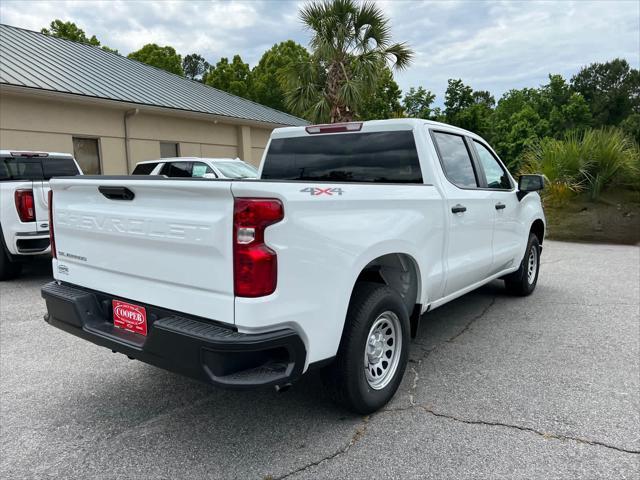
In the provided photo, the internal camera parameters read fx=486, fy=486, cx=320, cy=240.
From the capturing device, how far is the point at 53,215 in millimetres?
3311

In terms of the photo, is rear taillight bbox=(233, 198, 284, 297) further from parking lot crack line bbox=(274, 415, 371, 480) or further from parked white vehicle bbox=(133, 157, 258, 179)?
parked white vehicle bbox=(133, 157, 258, 179)

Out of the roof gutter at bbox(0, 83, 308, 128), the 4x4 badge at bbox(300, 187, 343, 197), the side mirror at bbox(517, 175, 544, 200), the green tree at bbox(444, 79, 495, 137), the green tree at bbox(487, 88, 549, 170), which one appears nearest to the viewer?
the 4x4 badge at bbox(300, 187, 343, 197)

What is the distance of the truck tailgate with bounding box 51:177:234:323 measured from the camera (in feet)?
7.71

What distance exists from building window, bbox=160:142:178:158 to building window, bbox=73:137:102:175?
2.25 m

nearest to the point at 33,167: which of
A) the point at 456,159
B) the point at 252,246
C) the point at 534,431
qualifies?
the point at 456,159

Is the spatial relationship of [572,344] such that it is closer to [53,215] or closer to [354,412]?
[354,412]

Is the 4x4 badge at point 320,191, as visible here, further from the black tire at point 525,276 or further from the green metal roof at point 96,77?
the green metal roof at point 96,77

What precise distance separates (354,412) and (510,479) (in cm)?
96

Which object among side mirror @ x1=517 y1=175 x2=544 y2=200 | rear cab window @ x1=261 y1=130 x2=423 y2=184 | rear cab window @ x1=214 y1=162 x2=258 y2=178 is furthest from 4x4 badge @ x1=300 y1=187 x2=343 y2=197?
rear cab window @ x1=214 y1=162 x2=258 y2=178

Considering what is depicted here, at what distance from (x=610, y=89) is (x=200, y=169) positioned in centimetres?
6118

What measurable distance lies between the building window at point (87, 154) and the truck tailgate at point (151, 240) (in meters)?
11.6

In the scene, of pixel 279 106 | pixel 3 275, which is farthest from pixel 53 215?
A: pixel 279 106

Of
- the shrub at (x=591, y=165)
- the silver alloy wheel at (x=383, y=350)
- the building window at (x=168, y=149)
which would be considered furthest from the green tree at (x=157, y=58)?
the silver alloy wheel at (x=383, y=350)

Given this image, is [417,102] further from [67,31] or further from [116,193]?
[116,193]
